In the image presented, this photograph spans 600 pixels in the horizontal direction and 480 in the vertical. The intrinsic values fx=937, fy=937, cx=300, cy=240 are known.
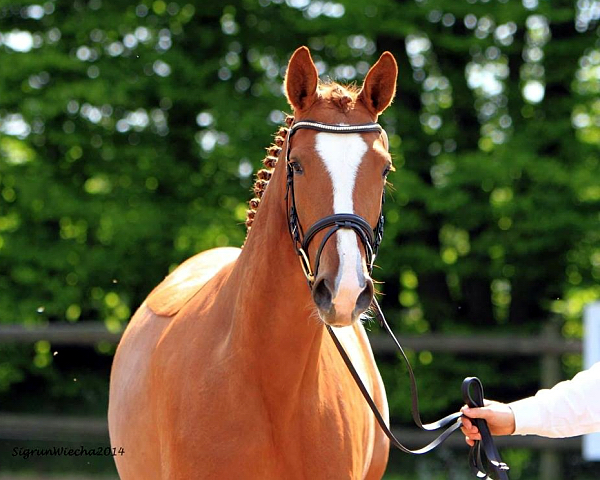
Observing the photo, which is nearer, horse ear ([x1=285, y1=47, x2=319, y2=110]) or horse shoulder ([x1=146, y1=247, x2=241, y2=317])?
horse ear ([x1=285, y1=47, x2=319, y2=110])

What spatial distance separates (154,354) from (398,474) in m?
6.33

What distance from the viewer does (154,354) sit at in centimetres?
367

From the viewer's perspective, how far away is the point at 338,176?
9.14 ft

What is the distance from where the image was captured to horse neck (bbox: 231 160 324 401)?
3062mm

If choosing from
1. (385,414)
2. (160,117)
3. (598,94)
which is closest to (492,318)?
(598,94)

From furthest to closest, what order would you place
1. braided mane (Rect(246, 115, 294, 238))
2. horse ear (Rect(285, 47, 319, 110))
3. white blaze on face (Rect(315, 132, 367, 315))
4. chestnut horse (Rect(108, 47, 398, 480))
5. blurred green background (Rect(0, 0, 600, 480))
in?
blurred green background (Rect(0, 0, 600, 480))
braided mane (Rect(246, 115, 294, 238))
horse ear (Rect(285, 47, 319, 110))
chestnut horse (Rect(108, 47, 398, 480))
white blaze on face (Rect(315, 132, 367, 315))

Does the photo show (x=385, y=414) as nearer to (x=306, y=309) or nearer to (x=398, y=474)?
(x=306, y=309)

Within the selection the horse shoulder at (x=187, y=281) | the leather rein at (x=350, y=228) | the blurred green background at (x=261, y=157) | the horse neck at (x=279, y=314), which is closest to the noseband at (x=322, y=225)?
the leather rein at (x=350, y=228)

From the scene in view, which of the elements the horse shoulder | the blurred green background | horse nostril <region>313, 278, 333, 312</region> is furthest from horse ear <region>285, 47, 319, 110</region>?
the blurred green background

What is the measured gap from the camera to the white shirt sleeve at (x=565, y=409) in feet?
9.58

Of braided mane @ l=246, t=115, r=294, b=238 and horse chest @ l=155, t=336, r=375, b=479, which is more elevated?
braided mane @ l=246, t=115, r=294, b=238

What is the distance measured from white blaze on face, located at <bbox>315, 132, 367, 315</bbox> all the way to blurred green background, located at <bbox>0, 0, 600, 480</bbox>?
21.1ft

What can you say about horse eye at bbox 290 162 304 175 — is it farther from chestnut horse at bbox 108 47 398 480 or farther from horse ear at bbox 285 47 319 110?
horse ear at bbox 285 47 319 110

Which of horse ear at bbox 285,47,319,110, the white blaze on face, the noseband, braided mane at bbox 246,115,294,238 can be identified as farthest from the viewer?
braided mane at bbox 246,115,294,238
